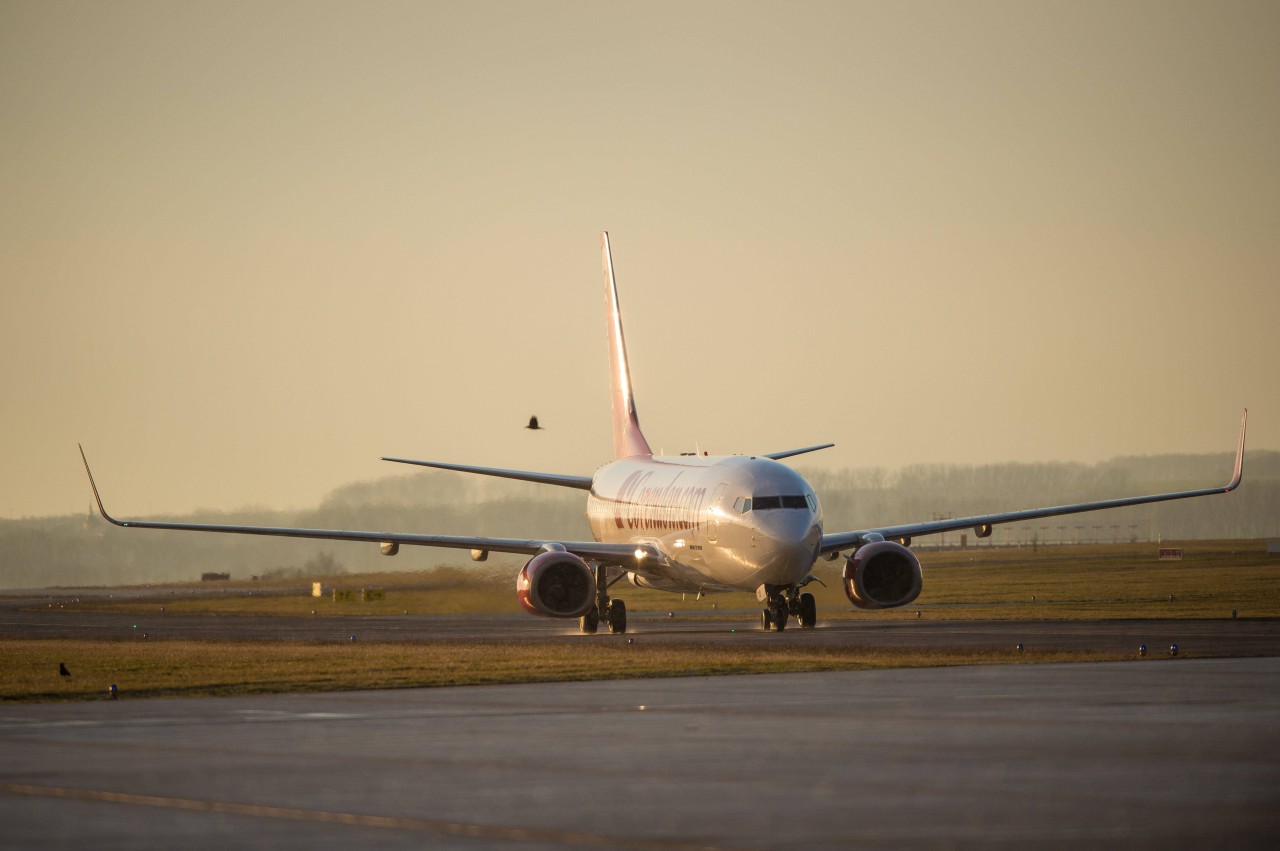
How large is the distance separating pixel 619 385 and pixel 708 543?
17030 mm

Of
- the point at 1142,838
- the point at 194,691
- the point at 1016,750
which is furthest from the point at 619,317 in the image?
the point at 1142,838

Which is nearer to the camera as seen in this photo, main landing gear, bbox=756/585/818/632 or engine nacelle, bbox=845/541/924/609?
main landing gear, bbox=756/585/818/632

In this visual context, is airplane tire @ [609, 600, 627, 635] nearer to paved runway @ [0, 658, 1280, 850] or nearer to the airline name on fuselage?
the airline name on fuselage

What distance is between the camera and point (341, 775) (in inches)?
552

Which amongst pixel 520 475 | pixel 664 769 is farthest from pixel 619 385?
pixel 664 769

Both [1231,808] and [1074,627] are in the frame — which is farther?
[1074,627]

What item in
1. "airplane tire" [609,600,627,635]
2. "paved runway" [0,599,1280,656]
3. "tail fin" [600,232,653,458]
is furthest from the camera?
"tail fin" [600,232,653,458]

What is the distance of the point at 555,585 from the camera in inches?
1649

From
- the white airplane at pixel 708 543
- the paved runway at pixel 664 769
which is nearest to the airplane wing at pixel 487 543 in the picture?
the white airplane at pixel 708 543

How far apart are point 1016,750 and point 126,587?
103m

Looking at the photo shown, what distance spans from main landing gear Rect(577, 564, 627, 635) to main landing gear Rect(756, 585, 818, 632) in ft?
11.5

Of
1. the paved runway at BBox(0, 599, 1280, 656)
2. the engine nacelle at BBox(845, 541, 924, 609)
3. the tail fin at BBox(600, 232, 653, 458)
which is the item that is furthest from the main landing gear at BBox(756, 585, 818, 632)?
the tail fin at BBox(600, 232, 653, 458)

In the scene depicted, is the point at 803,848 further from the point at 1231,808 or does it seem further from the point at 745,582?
the point at 745,582

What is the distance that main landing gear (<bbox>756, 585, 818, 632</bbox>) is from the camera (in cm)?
4094
